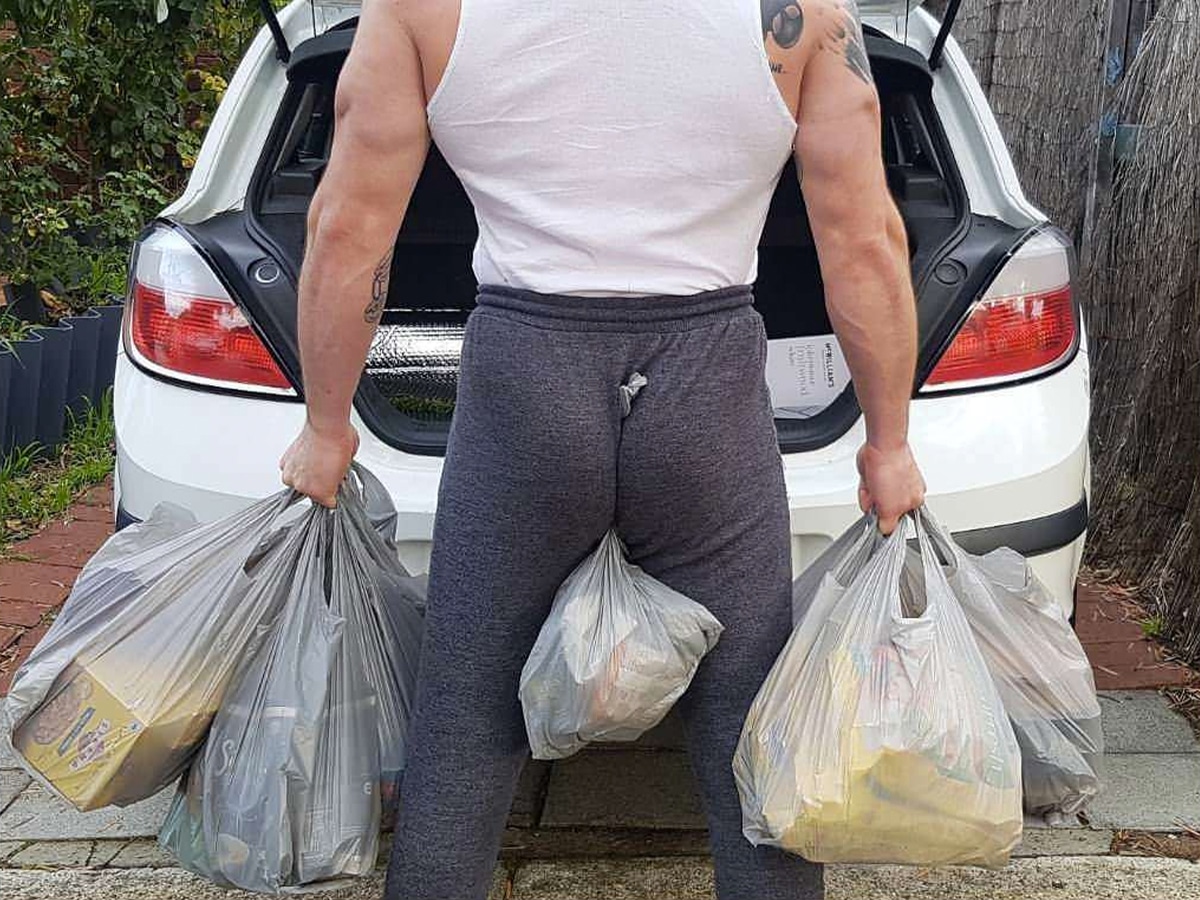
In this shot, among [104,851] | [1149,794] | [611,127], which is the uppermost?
[611,127]

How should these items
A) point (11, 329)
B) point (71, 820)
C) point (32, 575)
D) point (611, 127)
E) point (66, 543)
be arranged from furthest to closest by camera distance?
point (11, 329), point (66, 543), point (32, 575), point (71, 820), point (611, 127)

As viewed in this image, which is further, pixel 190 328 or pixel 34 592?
pixel 34 592

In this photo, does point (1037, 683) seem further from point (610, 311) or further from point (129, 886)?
point (129, 886)

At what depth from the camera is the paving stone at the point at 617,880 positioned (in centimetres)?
265

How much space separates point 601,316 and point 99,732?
903 mm

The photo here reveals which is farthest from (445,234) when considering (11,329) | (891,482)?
(11,329)

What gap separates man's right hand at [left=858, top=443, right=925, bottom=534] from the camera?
6.32 feet

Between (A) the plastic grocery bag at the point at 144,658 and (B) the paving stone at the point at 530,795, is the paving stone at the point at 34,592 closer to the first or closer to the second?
(B) the paving stone at the point at 530,795

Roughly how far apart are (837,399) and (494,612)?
1037mm

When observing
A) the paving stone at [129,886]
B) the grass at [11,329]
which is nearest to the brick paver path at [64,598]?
the grass at [11,329]

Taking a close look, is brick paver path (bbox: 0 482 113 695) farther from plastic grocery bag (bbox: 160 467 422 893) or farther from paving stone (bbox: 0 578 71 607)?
plastic grocery bag (bbox: 160 467 422 893)

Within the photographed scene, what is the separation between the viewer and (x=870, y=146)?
1.72 metres

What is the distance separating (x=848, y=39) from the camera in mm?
1720

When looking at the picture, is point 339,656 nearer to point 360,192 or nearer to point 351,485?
point 351,485
